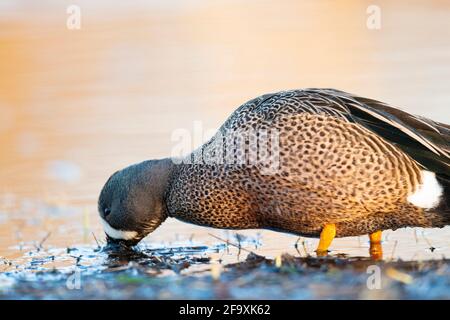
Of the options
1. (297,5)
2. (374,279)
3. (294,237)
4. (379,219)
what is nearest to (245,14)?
(297,5)

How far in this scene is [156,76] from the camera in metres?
10.8

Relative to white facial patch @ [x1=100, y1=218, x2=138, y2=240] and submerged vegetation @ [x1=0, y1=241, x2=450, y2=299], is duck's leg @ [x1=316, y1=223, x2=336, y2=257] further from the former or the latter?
white facial patch @ [x1=100, y1=218, x2=138, y2=240]

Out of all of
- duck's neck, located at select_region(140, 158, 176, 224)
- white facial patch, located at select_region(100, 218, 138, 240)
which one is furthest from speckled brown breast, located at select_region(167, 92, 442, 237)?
white facial patch, located at select_region(100, 218, 138, 240)

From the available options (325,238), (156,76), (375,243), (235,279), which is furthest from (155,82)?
(235,279)

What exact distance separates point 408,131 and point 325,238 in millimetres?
815

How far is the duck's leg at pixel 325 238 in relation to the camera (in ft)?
18.8

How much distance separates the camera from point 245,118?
575 centimetres

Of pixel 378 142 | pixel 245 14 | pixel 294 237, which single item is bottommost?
pixel 294 237

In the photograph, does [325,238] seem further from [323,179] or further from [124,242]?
[124,242]

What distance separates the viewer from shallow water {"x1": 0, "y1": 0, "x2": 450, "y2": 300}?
6.60m

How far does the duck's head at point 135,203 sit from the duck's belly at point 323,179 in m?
0.57

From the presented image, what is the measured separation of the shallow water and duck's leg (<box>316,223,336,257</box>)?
24 cm
